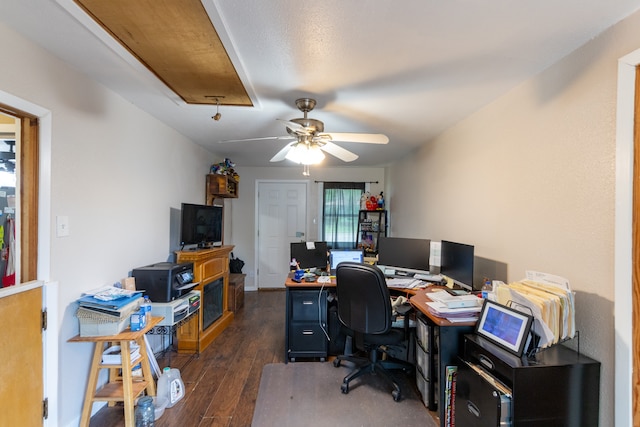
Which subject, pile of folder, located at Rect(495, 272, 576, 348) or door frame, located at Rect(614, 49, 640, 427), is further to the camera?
pile of folder, located at Rect(495, 272, 576, 348)

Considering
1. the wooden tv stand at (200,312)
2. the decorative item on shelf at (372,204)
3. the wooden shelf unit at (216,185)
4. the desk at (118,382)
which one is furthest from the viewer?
the decorative item on shelf at (372,204)

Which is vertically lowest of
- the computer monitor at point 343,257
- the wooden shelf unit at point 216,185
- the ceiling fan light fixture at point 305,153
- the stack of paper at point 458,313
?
the stack of paper at point 458,313

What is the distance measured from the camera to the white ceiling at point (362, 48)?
1311mm

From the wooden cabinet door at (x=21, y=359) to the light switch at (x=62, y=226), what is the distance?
33cm

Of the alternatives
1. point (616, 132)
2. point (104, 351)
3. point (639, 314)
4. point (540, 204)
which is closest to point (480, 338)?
point (639, 314)

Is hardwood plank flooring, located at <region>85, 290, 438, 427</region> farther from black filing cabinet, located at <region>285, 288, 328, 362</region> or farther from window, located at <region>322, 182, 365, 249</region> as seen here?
window, located at <region>322, 182, 365, 249</region>

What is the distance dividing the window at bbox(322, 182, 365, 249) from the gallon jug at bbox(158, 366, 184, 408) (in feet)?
11.2

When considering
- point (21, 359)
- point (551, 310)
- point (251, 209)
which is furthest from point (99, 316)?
point (251, 209)

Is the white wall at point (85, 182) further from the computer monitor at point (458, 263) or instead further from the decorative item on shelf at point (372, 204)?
the decorative item on shelf at point (372, 204)

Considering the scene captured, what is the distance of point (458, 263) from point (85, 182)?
2.87 metres

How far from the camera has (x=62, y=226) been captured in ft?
5.82

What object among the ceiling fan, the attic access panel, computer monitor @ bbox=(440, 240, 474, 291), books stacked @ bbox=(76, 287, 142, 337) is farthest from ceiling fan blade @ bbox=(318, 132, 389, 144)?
books stacked @ bbox=(76, 287, 142, 337)

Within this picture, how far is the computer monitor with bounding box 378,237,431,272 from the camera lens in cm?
305

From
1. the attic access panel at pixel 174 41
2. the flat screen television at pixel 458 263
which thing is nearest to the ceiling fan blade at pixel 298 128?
the attic access panel at pixel 174 41
